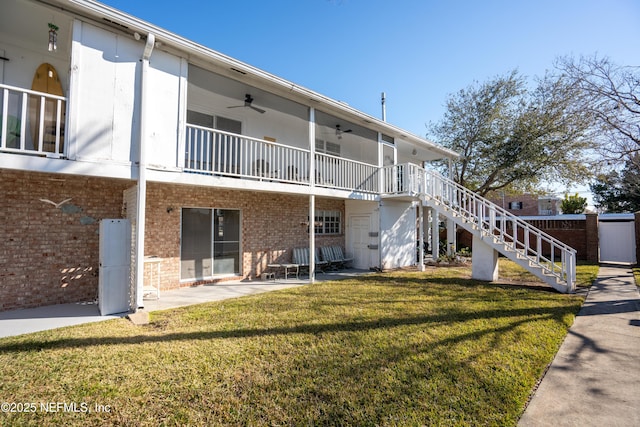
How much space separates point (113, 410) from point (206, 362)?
1.10 meters

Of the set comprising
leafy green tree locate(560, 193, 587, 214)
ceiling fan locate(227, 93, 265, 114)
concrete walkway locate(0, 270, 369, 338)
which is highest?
ceiling fan locate(227, 93, 265, 114)

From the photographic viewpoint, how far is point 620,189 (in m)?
14.2

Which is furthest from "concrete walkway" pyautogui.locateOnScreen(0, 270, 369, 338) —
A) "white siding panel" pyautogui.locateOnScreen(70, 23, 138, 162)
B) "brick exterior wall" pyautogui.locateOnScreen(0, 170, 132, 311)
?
"white siding panel" pyautogui.locateOnScreen(70, 23, 138, 162)

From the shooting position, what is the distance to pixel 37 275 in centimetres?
629

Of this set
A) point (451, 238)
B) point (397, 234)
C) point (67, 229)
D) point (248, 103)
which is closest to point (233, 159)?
point (248, 103)

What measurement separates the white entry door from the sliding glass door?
4941mm

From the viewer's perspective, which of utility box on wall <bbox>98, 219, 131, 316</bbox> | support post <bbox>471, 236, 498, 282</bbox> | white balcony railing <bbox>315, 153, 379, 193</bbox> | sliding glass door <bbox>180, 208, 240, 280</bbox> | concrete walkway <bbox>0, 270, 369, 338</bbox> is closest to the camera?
concrete walkway <bbox>0, 270, 369, 338</bbox>

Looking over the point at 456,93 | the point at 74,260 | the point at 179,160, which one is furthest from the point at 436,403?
the point at 456,93

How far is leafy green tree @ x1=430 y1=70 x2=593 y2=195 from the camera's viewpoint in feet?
52.4

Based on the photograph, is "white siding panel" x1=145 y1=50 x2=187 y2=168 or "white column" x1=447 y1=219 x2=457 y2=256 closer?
"white siding panel" x1=145 y1=50 x2=187 y2=168

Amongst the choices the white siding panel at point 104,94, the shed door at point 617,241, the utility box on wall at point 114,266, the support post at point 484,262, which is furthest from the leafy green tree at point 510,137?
the utility box on wall at point 114,266

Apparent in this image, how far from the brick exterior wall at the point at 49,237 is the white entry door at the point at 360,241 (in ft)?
26.6

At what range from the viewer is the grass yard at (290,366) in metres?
2.91

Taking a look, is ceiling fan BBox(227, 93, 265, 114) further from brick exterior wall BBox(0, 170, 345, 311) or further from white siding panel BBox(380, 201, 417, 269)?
white siding panel BBox(380, 201, 417, 269)
